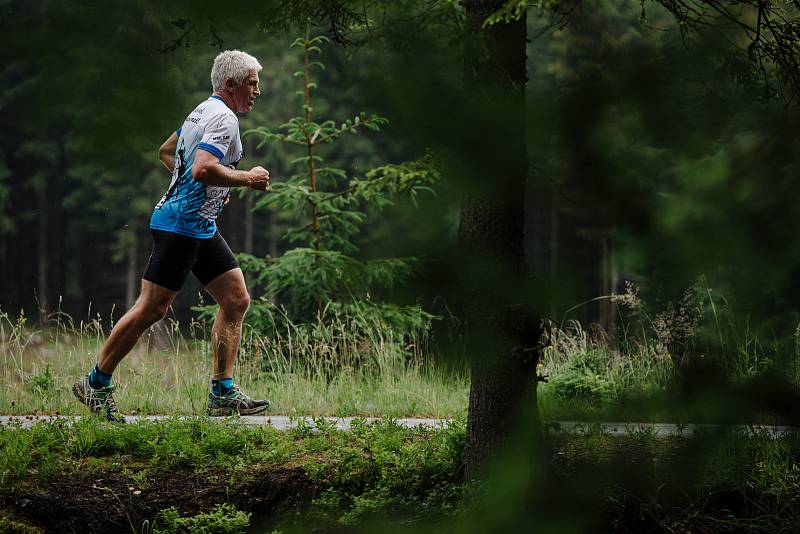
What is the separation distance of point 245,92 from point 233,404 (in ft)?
7.15

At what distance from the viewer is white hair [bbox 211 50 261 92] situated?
16.0 ft

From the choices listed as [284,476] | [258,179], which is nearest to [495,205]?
[258,179]

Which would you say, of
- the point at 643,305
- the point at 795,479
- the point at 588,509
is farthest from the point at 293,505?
the point at 643,305

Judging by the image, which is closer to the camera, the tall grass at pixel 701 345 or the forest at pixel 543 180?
the forest at pixel 543 180

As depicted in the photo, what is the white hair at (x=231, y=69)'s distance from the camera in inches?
192

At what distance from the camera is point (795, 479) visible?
13.9ft

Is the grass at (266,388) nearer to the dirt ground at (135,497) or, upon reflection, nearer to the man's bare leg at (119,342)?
the man's bare leg at (119,342)

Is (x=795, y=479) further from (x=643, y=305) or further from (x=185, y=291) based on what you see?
(x=185, y=291)

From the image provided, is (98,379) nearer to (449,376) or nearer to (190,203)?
(190,203)

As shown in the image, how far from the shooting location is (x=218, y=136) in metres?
4.59

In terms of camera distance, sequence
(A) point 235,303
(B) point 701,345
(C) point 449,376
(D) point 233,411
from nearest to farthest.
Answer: (B) point 701,345, (C) point 449,376, (D) point 233,411, (A) point 235,303

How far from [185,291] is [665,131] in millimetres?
26472

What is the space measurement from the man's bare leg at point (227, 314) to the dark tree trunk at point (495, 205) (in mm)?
4334

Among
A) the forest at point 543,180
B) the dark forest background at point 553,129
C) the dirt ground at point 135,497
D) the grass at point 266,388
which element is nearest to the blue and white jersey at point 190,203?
the grass at point 266,388
